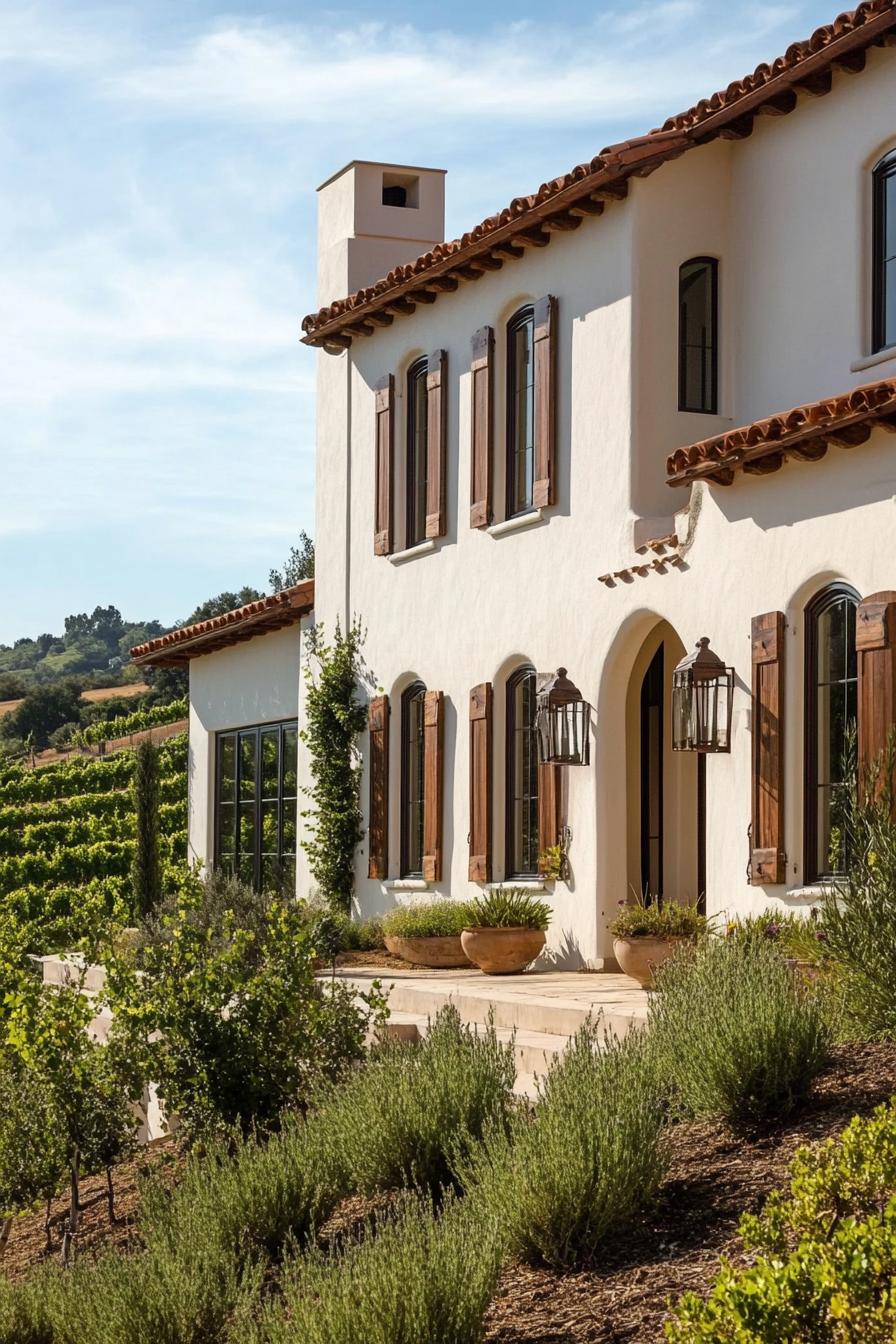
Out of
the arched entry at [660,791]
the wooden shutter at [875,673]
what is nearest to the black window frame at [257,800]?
the arched entry at [660,791]

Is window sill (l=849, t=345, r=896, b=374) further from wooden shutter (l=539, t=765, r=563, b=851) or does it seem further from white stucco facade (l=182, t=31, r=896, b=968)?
wooden shutter (l=539, t=765, r=563, b=851)

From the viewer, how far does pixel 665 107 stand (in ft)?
48.8

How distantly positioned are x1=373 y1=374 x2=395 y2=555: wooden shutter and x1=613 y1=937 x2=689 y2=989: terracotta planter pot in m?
6.78

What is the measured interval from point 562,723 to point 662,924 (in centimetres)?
262

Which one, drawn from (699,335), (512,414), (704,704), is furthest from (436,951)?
(699,335)

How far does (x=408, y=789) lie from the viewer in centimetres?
1822

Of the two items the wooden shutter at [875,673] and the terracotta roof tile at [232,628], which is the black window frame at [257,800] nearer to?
the terracotta roof tile at [232,628]

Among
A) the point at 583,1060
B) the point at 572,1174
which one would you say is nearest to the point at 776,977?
the point at 583,1060

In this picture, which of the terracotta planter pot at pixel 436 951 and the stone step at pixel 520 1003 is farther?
the terracotta planter pot at pixel 436 951

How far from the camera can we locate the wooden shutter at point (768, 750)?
12.2 meters

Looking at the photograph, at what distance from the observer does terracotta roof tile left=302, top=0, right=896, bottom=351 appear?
1274 cm

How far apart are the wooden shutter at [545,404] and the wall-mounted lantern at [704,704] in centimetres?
309

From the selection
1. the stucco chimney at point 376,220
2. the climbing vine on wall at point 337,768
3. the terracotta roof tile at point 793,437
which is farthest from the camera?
the stucco chimney at point 376,220

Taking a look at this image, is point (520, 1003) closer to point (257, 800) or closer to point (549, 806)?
point (549, 806)
